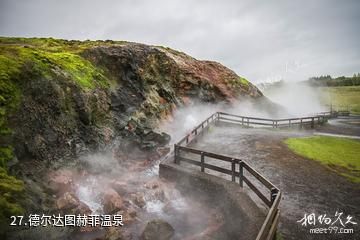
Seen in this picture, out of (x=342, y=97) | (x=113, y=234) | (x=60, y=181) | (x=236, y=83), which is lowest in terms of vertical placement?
(x=113, y=234)

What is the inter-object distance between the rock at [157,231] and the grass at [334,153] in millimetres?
9167

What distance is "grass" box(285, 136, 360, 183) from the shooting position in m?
13.5

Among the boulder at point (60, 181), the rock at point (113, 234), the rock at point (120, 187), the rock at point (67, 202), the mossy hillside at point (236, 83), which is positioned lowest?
the rock at point (113, 234)

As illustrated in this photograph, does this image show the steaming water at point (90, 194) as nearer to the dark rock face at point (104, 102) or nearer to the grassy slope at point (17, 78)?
the dark rock face at point (104, 102)

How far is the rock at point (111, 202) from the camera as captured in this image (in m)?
10.3

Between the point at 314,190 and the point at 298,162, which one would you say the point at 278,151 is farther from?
the point at 314,190

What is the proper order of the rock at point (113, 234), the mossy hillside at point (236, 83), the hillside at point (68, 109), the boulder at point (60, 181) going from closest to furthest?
the rock at point (113, 234), the hillside at point (68, 109), the boulder at point (60, 181), the mossy hillside at point (236, 83)

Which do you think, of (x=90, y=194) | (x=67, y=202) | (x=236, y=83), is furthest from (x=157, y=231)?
(x=236, y=83)

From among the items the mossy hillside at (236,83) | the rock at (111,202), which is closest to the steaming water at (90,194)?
the rock at (111,202)

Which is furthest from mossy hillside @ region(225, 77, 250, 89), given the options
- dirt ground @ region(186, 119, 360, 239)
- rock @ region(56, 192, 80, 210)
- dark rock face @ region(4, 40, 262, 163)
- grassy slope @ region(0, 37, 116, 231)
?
rock @ region(56, 192, 80, 210)

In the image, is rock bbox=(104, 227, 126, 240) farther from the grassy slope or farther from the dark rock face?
the dark rock face

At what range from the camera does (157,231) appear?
28.4 ft

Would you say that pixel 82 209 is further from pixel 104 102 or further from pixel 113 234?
pixel 104 102

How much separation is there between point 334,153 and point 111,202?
15036 mm
